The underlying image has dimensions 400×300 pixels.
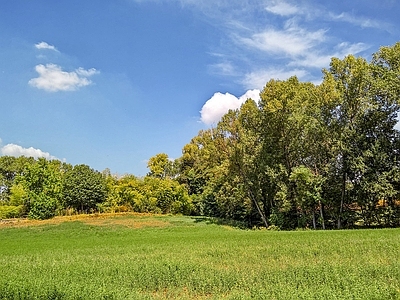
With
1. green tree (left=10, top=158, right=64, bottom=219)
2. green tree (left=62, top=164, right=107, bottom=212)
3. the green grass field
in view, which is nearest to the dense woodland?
the green grass field

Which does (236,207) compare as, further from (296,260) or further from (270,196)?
(296,260)

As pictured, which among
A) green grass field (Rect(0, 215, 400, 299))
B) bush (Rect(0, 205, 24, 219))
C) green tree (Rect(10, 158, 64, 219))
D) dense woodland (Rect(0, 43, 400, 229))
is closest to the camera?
green grass field (Rect(0, 215, 400, 299))

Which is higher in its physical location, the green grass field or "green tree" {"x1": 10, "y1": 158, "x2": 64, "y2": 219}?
"green tree" {"x1": 10, "y1": 158, "x2": 64, "y2": 219}

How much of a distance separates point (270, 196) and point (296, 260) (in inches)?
1236

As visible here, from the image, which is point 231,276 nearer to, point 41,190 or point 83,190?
point 41,190

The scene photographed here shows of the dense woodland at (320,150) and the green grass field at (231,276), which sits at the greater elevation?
the dense woodland at (320,150)

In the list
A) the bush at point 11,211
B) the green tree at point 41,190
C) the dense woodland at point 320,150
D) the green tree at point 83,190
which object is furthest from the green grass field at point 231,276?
the green tree at point 83,190

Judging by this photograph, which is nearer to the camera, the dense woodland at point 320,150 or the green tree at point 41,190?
the dense woodland at point 320,150

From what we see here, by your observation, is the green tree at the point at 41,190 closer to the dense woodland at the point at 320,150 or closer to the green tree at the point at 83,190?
the green tree at the point at 83,190

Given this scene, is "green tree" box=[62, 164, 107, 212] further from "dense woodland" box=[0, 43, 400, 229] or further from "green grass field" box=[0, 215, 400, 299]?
"green grass field" box=[0, 215, 400, 299]

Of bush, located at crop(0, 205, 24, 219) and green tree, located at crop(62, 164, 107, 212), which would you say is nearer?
bush, located at crop(0, 205, 24, 219)

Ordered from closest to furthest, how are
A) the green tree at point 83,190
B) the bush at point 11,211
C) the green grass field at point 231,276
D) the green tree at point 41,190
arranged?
the green grass field at point 231,276 → the green tree at point 41,190 → the bush at point 11,211 → the green tree at point 83,190

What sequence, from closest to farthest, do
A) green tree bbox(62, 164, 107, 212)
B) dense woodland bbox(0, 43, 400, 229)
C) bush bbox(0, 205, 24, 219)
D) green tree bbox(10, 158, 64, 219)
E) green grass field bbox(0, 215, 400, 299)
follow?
green grass field bbox(0, 215, 400, 299) → dense woodland bbox(0, 43, 400, 229) → green tree bbox(10, 158, 64, 219) → bush bbox(0, 205, 24, 219) → green tree bbox(62, 164, 107, 212)

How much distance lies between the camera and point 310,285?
1088 centimetres
